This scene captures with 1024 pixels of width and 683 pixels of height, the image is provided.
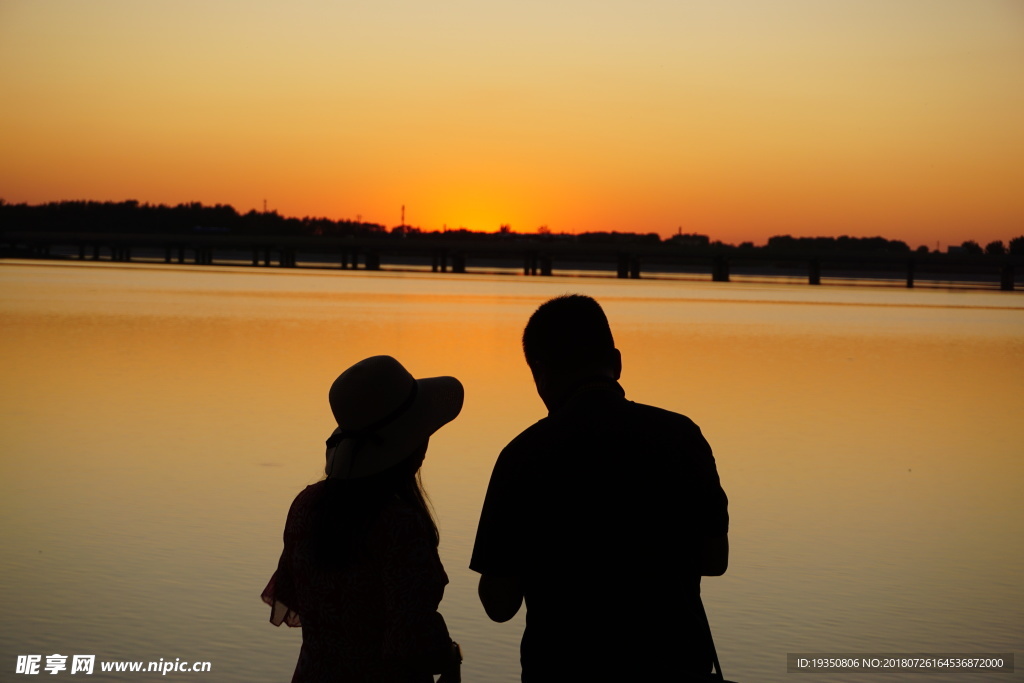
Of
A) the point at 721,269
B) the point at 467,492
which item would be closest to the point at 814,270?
the point at 721,269

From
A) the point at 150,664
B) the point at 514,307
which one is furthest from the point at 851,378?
the point at 514,307

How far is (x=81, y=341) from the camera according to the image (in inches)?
1213

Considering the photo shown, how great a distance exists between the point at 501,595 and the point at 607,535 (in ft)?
1.18

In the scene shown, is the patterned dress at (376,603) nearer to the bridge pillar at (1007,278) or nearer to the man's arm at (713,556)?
the man's arm at (713,556)

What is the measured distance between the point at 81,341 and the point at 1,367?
749cm

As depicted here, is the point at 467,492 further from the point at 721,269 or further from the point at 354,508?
the point at 721,269

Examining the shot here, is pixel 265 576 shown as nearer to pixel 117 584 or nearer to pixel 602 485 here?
pixel 117 584

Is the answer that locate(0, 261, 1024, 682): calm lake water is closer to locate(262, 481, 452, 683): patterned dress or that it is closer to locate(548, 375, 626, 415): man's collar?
locate(262, 481, 452, 683): patterned dress

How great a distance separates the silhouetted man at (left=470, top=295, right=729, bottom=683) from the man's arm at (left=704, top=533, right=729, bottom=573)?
4 cm

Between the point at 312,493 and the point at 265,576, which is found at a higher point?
the point at 312,493

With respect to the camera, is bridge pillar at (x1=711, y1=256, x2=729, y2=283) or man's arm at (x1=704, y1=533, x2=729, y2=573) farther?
bridge pillar at (x1=711, y1=256, x2=729, y2=283)

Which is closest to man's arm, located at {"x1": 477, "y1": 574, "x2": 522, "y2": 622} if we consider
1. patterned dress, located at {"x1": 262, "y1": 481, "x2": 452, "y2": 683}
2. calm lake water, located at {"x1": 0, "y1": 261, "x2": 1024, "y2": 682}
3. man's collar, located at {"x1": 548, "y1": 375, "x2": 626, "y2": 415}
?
patterned dress, located at {"x1": 262, "y1": 481, "x2": 452, "y2": 683}

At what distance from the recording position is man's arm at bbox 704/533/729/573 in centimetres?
357

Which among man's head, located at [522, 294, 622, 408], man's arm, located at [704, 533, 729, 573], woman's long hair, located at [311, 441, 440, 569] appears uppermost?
man's head, located at [522, 294, 622, 408]
